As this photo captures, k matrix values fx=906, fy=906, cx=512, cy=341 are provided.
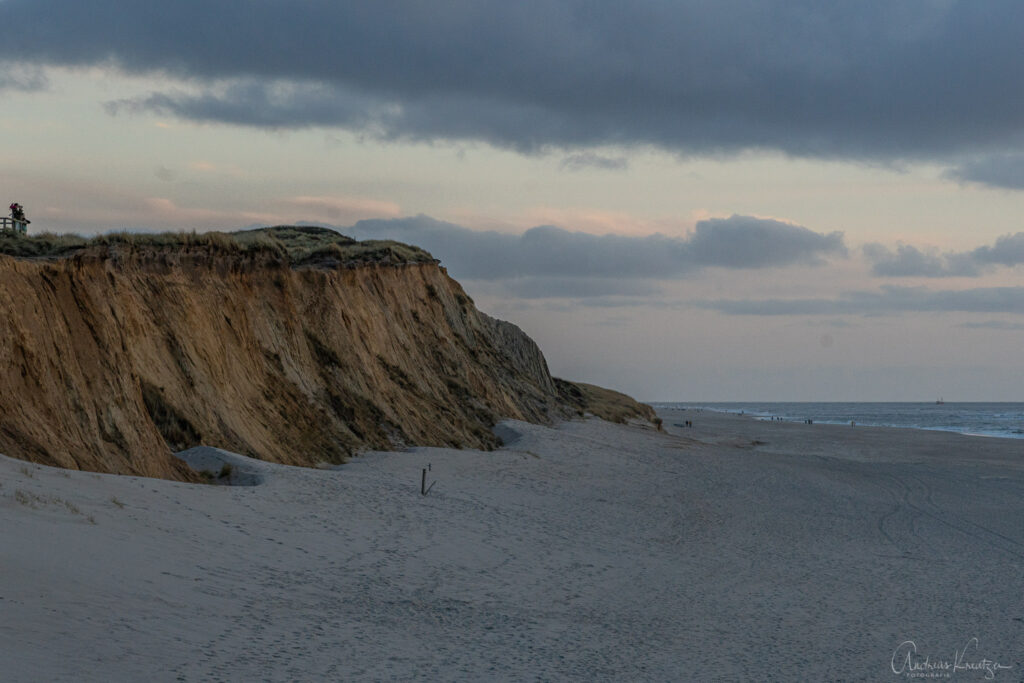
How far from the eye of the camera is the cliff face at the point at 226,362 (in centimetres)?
1755

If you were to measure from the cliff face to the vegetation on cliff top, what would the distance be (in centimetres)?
30

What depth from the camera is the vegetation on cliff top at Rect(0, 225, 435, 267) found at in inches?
845

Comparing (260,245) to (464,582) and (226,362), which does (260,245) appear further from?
(464,582)

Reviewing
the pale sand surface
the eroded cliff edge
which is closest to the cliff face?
the eroded cliff edge

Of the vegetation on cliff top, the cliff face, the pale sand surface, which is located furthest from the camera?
the vegetation on cliff top

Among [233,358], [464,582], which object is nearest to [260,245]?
[233,358]

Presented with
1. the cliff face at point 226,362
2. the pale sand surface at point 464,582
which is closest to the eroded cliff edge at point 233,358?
the cliff face at point 226,362

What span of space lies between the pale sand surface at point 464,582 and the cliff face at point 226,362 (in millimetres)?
2115

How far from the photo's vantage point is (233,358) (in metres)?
25.9

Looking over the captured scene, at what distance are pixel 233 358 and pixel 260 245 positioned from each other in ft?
19.9

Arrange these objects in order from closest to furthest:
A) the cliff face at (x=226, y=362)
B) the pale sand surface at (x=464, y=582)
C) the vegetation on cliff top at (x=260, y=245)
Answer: the pale sand surface at (x=464, y=582)
the cliff face at (x=226, y=362)
the vegetation on cliff top at (x=260, y=245)

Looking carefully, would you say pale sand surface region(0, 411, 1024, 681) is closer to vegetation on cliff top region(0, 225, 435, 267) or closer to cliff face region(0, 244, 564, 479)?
cliff face region(0, 244, 564, 479)

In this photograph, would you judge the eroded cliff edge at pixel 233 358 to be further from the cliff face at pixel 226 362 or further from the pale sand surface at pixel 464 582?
the pale sand surface at pixel 464 582

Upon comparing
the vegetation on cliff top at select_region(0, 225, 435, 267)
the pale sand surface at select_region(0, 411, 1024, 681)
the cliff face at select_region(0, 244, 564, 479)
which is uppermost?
the vegetation on cliff top at select_region(0, 225, 435, 267)
